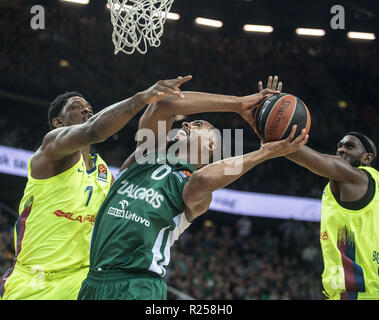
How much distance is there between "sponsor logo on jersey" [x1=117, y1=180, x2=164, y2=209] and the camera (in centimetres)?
312

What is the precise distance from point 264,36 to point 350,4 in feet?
12.3

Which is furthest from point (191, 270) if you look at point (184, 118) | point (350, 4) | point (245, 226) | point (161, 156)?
point (161, 156)

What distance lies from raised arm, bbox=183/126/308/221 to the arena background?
8858mm

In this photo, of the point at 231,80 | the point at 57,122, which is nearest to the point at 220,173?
the point at 57,122

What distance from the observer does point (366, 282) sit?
383cm

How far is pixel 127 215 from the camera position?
308 centimetres

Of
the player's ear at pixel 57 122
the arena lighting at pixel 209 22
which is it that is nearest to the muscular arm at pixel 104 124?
the player's ear at pixel 57 122

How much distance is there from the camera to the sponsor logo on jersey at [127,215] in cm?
305

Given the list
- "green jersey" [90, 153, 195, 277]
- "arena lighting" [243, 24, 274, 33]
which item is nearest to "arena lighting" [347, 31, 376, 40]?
"arena lighting" [243, 24, 274, 33]

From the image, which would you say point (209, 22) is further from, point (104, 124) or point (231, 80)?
point (104, 124)

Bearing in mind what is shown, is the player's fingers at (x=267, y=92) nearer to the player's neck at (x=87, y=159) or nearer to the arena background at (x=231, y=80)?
the player's neck at (x=87, y=159)

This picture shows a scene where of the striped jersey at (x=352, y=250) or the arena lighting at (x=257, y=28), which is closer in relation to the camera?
the striped jersey at (x=352, y=250)

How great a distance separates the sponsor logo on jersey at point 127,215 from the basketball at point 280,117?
0.99m
